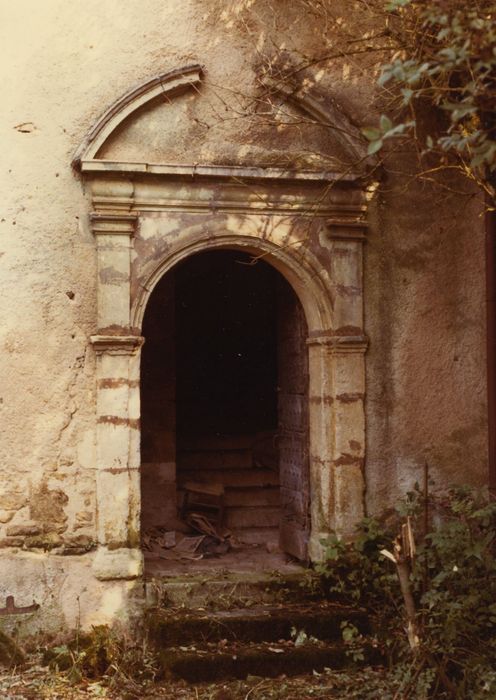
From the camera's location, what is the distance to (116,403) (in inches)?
226

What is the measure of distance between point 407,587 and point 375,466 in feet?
5.29

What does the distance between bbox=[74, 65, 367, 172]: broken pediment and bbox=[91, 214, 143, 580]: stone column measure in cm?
54

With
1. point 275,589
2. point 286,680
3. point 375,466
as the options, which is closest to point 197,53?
point 375,466

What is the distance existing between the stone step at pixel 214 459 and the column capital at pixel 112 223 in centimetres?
319

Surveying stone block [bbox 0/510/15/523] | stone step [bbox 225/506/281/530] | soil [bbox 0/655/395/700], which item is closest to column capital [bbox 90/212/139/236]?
stone block [bbox 0/510/15/523]

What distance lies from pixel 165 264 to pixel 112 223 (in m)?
0.45

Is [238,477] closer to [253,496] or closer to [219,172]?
[253,496]

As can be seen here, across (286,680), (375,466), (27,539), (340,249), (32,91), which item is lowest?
(286,680)

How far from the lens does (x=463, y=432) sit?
6266 millimetres

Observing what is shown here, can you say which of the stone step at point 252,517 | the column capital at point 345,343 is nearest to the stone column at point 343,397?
the column capital at point 345,343

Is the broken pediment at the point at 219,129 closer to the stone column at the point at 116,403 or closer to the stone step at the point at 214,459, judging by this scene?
the stone column at the point at 116,403

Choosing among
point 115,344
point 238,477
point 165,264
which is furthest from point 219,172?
point 238,477

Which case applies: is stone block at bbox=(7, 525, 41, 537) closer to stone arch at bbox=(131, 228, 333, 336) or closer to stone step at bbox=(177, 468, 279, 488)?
stone arch at bbox=(131, 228, 333, 336)

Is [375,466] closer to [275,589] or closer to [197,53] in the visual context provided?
[275,589]
